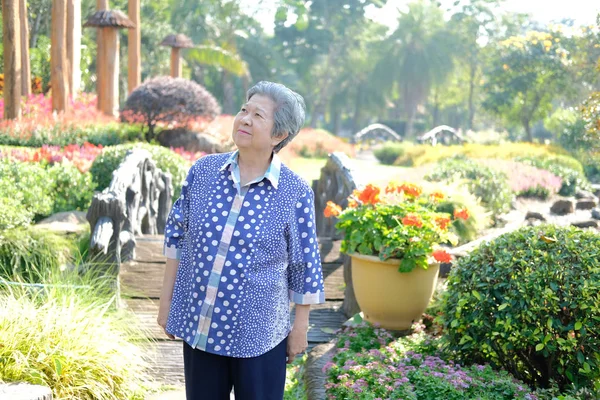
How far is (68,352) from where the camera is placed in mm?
3793

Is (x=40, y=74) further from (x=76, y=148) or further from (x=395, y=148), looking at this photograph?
(x=395, y=148)

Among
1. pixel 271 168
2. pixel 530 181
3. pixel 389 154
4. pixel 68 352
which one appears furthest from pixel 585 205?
pixel 389 154

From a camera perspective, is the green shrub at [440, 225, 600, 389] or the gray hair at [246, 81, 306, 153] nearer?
the gray hair at [246, 81, 306, 153]

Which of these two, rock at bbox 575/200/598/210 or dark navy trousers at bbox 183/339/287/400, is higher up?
dark navy trousers at bbox 183/339/287/400

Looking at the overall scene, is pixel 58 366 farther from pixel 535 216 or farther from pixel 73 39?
pixel 73 39

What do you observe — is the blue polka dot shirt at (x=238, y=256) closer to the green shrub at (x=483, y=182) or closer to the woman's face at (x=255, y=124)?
the woman's face at (x=255, y=124)

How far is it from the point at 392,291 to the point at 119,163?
5.83m

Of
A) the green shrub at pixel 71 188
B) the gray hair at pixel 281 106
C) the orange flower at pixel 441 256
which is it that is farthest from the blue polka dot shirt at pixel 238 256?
the green shrub at pixel 71 188

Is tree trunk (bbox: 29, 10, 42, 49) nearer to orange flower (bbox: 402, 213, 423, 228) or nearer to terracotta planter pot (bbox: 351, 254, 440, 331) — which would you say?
terracotta planter pot (bbox: 351, 254, 440, 331)

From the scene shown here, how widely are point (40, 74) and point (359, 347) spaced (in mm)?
17382

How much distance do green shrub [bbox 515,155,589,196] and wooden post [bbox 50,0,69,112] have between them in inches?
415

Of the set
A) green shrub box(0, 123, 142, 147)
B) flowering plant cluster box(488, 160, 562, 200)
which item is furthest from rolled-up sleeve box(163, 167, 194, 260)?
flowering plant cluster box(488, 160, 562, 200)

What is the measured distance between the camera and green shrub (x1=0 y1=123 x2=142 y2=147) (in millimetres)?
13039

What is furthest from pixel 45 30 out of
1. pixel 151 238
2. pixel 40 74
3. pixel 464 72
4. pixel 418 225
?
pixel 464 72
